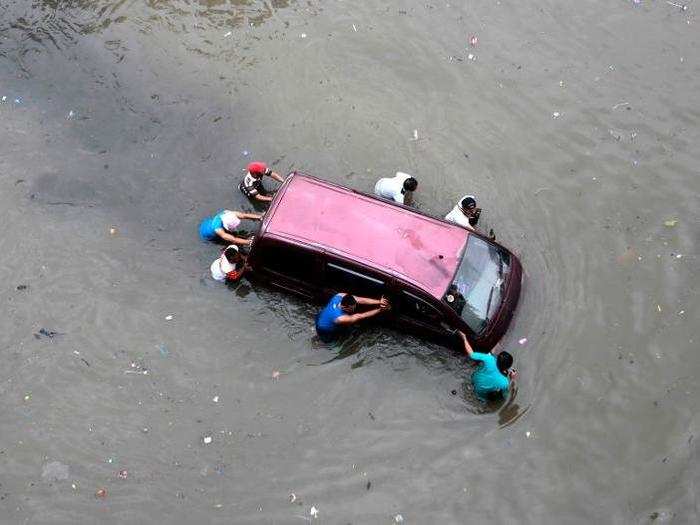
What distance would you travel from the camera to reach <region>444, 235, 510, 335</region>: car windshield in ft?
25.4

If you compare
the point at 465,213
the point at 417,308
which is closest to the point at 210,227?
the point at 417,308

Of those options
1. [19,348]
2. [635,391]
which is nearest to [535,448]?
[635,391]

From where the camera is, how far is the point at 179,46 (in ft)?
38.8

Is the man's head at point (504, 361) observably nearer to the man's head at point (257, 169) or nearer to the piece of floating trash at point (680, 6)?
the man's head at point (257, 169)

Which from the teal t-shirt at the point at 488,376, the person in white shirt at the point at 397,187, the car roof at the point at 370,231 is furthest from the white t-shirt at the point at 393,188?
the teal t-shirt at the point at 488,376

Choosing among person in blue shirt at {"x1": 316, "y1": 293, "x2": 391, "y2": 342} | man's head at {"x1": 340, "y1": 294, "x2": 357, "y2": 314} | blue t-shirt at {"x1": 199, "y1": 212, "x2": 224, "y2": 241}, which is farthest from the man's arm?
blue t-shirt at {"x1": 199, "y1": 212, "x2": 224, "y2": 241}

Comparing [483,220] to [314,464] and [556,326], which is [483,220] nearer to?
[556,326]

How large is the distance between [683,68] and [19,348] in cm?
1181

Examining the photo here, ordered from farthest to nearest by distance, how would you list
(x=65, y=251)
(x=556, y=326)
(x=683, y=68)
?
(x=683, y=68) → (x=65, y=251) → (x=556, y=326)

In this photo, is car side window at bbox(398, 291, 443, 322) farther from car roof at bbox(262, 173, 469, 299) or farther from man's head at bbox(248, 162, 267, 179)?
man's head at bbox(248, 162, 267, 179)

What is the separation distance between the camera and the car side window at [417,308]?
7695mm

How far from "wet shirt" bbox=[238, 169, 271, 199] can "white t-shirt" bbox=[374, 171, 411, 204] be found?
5.75 ft

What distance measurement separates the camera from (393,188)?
9.29 meters

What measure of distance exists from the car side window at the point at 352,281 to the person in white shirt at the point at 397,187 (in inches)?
70.7
